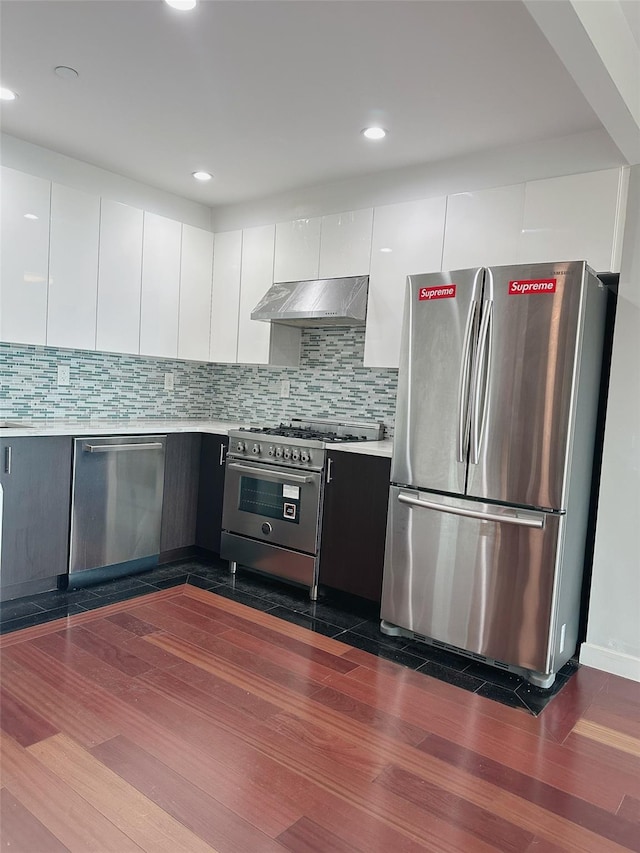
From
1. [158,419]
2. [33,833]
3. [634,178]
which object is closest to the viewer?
[33,833]

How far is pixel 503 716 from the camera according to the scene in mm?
2412

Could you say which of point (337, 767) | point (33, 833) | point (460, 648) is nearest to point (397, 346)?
point (460, 648)

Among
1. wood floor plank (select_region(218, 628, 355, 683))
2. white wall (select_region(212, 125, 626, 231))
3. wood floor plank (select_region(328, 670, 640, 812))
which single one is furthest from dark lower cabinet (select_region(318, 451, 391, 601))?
white wall (select_region(212, 125, 626, 231))

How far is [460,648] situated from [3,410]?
2952 mm

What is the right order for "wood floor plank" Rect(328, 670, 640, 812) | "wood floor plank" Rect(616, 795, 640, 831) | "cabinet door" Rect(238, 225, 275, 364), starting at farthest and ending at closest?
"cabinet door" Rect(238, 225, 275, 364)
"wood floor plank" Rect(328, 670, 640, 812)
"wood floor plank" Rect(616, 795, 640, 831)

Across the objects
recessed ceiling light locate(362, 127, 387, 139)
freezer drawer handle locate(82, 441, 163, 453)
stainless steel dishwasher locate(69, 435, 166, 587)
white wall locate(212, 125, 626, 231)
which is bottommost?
stainless steel dishwasher locate(69, 435, 166, 587)

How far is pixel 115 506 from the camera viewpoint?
144 inches

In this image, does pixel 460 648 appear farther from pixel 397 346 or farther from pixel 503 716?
pixel 397 346

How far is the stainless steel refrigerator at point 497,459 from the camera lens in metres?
2.57

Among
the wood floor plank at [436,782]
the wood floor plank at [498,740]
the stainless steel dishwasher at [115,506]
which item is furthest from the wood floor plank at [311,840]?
→ the stainless steel dishwasher at [115,506]

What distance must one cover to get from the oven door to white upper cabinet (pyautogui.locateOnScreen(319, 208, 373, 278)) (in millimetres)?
1294

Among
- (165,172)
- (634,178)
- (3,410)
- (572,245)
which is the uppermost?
(165,172)

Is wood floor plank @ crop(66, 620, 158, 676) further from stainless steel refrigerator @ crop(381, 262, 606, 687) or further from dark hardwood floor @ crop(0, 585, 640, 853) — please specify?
stainless steel refrigerator @ crop(381, 262, 606, 687)

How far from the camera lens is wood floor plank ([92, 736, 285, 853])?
1.65 metres
